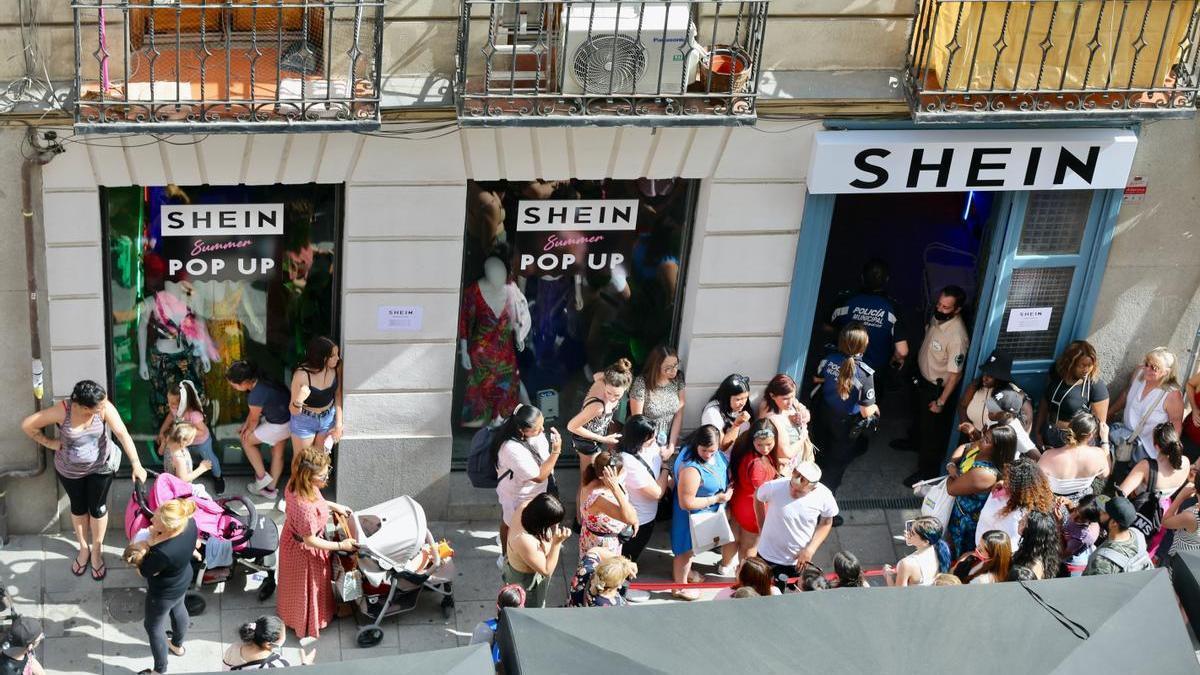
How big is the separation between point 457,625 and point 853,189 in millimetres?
4545

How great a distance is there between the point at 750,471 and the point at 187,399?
446 centimetres

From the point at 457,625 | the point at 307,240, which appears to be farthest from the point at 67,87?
the point at 457,625

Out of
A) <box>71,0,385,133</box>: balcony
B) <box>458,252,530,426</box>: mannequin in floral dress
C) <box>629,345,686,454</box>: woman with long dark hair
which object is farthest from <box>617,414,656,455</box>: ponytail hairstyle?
<box>71,0,385,133</box>: balcony

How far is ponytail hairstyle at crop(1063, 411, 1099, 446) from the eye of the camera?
12891 millimetres

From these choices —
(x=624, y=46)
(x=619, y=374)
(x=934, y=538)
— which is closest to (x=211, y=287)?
(x=619, y=374)

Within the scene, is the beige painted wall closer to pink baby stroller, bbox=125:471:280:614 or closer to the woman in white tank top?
the woman in white tank top

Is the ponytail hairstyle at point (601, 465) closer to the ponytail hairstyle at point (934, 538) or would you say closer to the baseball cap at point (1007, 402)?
the ponytail hairstyle at point (934, 538)

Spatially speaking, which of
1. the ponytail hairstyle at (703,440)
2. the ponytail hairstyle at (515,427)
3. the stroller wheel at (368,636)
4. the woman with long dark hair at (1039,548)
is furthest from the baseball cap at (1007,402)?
the stroller wheel at (368,636)

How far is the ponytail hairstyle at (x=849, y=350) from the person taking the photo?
44.6 feet

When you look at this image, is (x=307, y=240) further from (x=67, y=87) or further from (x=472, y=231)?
(x=67, y=87)

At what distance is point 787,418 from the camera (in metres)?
13.4

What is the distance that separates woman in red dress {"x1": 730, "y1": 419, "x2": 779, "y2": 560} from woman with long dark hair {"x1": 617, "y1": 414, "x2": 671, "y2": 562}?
60 centimetres

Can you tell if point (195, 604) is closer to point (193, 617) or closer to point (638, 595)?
point (193, 617)

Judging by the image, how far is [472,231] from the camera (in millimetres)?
13195
